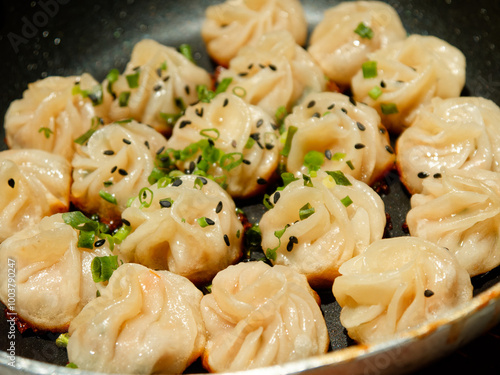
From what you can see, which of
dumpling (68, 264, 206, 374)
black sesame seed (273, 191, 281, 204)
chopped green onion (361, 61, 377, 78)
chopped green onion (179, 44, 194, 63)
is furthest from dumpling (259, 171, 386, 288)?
chopped green onion (179, 44, 194, 63)

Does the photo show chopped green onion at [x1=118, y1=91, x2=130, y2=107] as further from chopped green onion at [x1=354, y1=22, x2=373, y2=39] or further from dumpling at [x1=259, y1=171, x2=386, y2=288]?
chopped green onion at [x1=354, y1=22, x2=373, y2=39]

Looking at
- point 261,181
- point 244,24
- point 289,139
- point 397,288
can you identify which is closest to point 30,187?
point 261,181

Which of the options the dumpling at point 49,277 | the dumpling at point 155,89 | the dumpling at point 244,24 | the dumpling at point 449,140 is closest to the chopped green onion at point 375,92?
the dumpling at point 449,140

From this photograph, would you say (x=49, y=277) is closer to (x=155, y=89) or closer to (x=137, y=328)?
(x=137, y=328)

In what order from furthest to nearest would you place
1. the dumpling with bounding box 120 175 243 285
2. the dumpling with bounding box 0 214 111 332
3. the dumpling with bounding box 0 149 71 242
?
the dumpling with bounding box 0 149 71 242 → the dumpling with bounding box 120 175 243 285 → the dumpling with bounding box 0 214 111 332

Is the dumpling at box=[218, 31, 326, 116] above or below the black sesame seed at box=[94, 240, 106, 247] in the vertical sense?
above

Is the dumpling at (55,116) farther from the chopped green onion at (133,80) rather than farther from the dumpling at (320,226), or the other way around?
the dumpling at (320,226)
